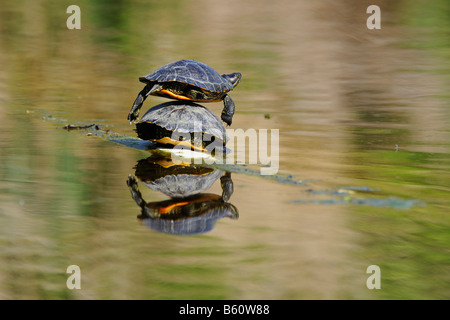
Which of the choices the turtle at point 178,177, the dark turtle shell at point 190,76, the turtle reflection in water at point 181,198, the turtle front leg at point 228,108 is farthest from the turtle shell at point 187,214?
the turtle front leg at point 228,108

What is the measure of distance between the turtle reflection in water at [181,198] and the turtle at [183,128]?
0.78ft

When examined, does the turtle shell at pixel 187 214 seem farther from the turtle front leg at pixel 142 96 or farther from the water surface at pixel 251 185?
the turtle front leg at pixel 142 96

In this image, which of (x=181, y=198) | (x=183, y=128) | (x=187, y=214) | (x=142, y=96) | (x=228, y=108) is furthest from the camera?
(x=228, y=108)

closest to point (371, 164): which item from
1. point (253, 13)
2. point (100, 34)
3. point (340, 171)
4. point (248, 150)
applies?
point (340, 171)

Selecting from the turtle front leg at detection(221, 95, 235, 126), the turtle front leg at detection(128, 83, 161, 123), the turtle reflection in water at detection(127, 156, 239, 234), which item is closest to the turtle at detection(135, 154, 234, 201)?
the turtle reflection in water at detection(127, 156, 239, 234)

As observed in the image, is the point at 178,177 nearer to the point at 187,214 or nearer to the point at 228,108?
the point at 187,214

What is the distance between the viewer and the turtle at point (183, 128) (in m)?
4.91

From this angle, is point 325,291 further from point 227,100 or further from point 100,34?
point 100,34

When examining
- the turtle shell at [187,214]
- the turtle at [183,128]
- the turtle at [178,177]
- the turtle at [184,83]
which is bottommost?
the turtle shell at [187,214]

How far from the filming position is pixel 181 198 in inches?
150

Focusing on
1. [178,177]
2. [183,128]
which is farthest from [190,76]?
[178,177]

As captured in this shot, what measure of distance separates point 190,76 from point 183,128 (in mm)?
434

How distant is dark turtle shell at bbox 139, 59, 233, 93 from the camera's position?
4938 millimetres
